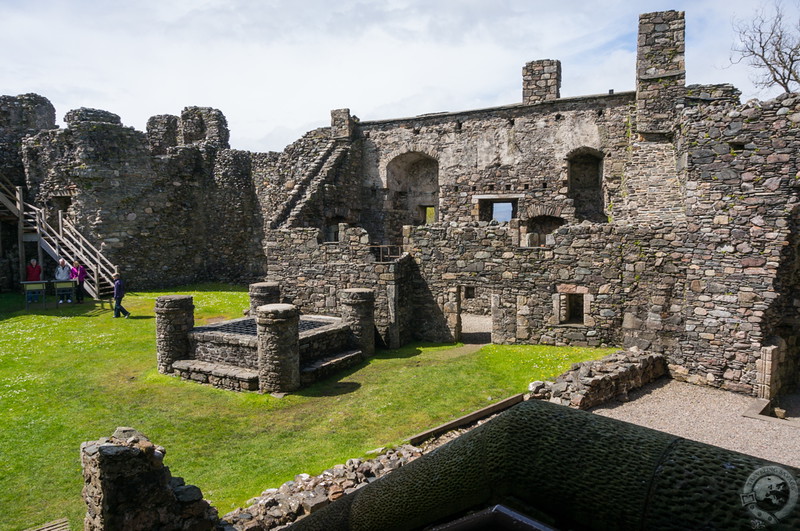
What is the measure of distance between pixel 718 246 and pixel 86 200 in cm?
2062

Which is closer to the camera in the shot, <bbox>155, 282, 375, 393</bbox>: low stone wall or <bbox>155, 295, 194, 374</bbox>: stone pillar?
<bbox>155, 282, 375, 393</bbox>: low stone wall

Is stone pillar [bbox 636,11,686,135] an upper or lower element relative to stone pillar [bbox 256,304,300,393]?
upper

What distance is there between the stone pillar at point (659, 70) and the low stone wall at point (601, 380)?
839cm

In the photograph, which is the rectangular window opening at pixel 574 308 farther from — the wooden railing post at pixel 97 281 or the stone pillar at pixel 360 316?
the wooden railing post at pixel 97 281

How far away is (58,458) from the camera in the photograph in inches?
302

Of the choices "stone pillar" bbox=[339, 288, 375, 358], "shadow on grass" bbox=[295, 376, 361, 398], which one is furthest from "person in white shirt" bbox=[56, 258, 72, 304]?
"shadow on grass" bbox=[295, 376, 361, 398]

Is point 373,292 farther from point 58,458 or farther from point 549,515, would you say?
point 549,515

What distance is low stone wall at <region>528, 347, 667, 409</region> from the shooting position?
8.99m

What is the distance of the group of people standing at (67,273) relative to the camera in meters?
17.4

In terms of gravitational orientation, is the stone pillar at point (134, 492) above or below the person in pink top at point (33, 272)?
below

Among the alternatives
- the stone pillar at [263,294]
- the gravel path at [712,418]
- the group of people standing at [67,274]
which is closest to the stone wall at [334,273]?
the stone pillar at [263,294]

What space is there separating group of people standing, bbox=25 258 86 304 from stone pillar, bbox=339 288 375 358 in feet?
32.5

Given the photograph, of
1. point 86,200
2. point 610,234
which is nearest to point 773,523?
point 610,234

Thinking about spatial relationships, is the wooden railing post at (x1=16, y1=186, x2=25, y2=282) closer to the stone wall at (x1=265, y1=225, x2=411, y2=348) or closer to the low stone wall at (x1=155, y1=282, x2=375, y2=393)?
the stone wall at (x1=265, y1=225, x2=411, y2=348)
